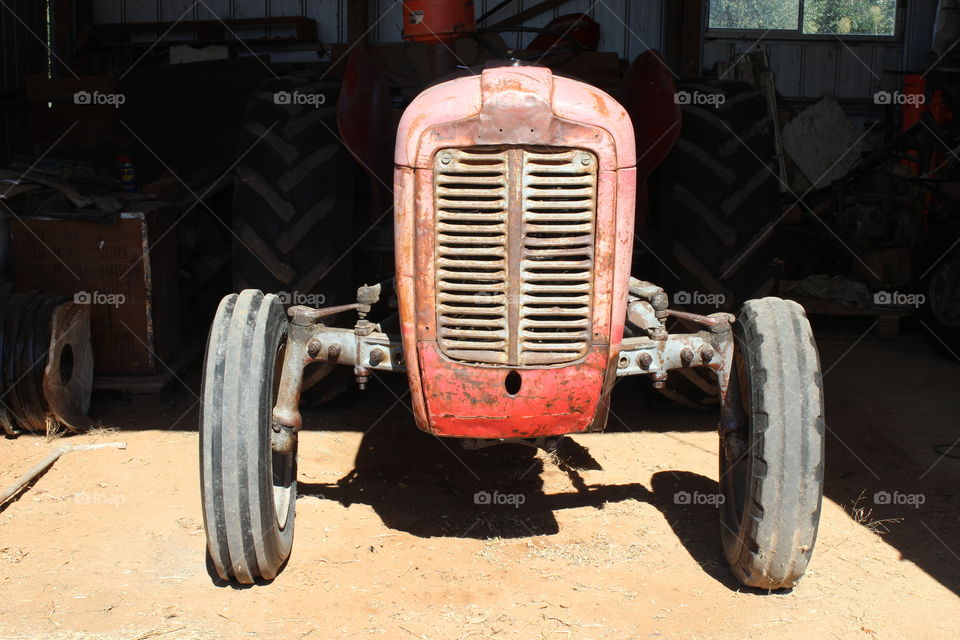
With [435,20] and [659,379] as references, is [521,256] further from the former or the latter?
[435,20]

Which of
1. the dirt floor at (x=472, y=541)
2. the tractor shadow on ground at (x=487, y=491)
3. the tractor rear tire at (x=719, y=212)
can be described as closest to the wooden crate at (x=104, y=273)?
the dirt floor at (x=472, y=541)

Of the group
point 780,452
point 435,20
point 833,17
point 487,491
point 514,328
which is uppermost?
point 833,17

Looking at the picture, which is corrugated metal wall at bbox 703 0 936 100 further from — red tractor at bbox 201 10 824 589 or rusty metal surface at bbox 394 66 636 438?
rusty metal surface at bbox 394 66 636 438

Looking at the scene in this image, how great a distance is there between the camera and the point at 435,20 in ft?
17.8

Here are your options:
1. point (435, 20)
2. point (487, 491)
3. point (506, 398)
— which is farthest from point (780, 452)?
point (435, 20)

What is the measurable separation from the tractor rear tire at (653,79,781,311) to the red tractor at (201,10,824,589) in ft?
3.53

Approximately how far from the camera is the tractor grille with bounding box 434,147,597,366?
122 inches

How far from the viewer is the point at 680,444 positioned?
4.92m

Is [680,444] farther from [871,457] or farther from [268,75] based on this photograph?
[268,75]

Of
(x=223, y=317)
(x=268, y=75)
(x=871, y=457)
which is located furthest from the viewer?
(x=268, y=75)

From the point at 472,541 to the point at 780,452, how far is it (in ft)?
3.93

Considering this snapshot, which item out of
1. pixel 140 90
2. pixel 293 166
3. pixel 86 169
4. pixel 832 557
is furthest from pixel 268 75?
pixel 832 557

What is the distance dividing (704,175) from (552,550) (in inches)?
72.6

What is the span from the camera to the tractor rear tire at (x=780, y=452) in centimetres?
324
